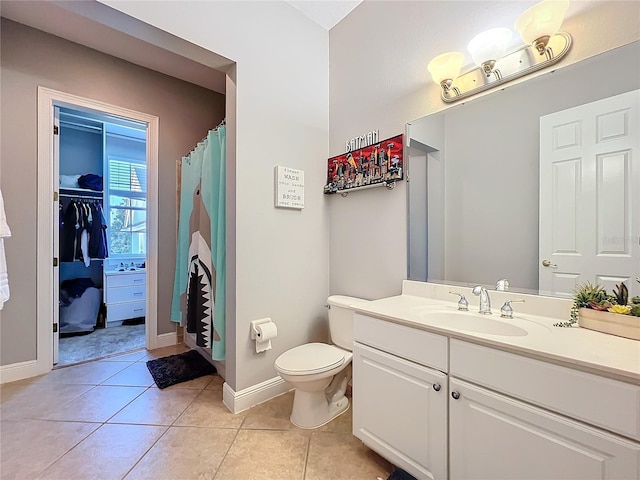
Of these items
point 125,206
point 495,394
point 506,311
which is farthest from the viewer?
point 125,206

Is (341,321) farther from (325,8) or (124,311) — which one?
(124,311)

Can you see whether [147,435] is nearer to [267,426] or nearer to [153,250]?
[267,426]

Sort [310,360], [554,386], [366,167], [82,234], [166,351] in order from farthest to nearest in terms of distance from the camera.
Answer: [82,234] < [166,351] < [366,167] < [310,360] < [554,386]

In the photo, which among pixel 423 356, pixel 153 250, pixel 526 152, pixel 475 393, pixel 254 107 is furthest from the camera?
pixel 153 250

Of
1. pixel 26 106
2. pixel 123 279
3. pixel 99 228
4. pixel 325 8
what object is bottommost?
pixel 123 279

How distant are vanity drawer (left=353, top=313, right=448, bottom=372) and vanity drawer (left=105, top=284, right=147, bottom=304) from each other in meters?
3.45

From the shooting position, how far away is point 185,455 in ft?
4.70

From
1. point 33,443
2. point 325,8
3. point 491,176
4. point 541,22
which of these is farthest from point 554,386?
point 325,8

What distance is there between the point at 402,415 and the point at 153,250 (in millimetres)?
2659

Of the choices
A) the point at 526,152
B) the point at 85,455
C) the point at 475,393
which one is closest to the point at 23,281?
the point at 85,455

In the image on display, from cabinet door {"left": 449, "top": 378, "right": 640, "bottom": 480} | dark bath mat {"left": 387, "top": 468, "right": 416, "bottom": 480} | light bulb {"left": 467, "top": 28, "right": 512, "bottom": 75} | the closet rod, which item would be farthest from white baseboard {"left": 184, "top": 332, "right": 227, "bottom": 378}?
light bulb {"left": 467, "top": 28, "right": 512, "bottom": 75}

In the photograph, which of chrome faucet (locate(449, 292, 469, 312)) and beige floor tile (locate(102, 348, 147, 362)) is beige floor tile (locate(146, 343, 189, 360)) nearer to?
beige floor tile (locate(102, 348, 147, 362))

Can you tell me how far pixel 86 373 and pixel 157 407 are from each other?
0.96 metres

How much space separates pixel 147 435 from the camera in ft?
5.18
